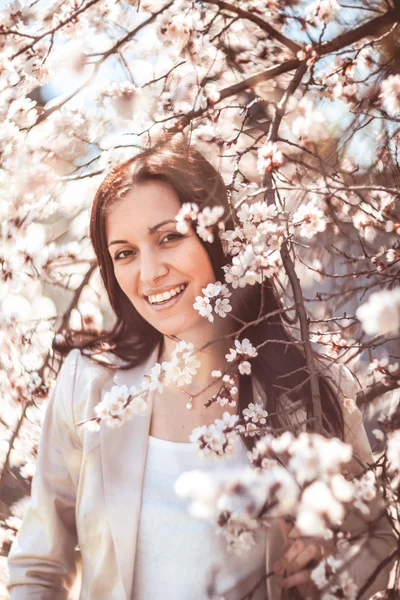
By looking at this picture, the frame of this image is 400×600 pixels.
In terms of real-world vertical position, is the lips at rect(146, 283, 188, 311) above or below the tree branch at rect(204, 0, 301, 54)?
below

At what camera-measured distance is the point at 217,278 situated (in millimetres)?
1328

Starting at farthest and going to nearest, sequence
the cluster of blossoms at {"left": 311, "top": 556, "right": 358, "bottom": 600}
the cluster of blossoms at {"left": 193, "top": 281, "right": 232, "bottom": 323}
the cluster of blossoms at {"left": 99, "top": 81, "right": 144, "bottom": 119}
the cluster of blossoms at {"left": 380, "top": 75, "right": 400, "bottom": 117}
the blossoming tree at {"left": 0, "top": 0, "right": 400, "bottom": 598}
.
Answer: the cluster of blossoms at {"left": 99, "top": 81, "right": 144, "bottom": 119} < the cluster of blossoms at {"left": 380, "top": 75, "right": 400, "bottom": 117} < the cluster of blossoms at {"left": 193, "top": 281, "right": 232, "bottom": 323} < the blossoming tree at {"left": 0, "top": 0, "right": 400, "bottom": 598} < the cluster of blossoms at {"left": 311, "top": 556, "right": 358, "bottom": 600}

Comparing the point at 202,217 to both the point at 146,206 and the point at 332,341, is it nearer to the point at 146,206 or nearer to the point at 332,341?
the point at 146,206

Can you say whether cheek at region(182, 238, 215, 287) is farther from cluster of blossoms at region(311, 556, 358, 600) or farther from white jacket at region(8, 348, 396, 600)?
cluster of blossoms at region(311, 556, 358, 600)

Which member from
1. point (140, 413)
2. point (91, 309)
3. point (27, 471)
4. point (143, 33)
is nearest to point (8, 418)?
point (27, 471)

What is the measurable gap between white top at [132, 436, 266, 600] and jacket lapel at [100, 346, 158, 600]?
33mm

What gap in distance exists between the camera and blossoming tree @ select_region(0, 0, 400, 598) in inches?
40.2

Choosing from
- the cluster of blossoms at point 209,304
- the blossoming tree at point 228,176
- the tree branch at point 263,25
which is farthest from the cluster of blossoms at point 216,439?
the tree branch at point 263,25

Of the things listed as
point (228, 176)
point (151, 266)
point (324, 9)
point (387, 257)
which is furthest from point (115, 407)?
point (324, 9)

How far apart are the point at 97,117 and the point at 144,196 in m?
0.47

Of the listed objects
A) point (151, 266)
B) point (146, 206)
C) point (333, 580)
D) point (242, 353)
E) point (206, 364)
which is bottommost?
point (333, 580)

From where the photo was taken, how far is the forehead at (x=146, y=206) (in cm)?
126

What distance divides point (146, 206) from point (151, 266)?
0.47 feet

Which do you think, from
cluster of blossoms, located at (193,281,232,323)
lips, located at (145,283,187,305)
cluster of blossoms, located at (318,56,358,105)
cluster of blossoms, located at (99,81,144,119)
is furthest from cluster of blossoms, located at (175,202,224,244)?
cluster of blossoms, located at (99,81,144,119)
